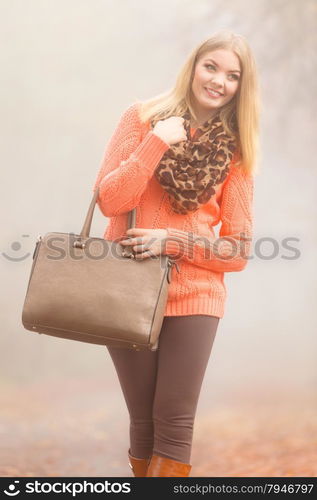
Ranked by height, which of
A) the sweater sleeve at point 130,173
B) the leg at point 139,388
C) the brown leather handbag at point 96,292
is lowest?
the leg at point 139,388

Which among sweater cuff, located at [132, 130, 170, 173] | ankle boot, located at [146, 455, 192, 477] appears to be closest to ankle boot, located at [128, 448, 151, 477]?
ankle boot, located at [146, 455, 192, 477]

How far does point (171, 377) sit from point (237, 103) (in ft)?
2.58

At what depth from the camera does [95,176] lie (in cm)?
307

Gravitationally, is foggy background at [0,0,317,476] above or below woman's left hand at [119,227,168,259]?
above

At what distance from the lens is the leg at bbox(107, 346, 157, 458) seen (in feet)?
6.18

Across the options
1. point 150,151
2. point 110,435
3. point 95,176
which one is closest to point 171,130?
point 150,151

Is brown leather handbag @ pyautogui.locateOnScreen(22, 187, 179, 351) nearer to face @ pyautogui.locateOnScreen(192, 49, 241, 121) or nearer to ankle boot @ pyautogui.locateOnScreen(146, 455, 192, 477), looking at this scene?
ankle boot @ pyautogui.locateOnScreen(146, 455, 192, 477)

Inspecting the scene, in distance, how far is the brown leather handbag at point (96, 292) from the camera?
5.61ft

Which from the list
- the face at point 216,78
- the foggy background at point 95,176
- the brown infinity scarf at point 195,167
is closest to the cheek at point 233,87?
the face at point 216,78

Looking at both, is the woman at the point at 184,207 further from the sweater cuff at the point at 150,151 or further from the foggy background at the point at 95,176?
the foggy background at the point at 95,176

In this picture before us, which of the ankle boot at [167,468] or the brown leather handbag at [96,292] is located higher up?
the brown leather handbag at [96,292]

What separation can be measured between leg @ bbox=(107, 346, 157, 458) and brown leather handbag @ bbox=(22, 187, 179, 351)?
13cm
